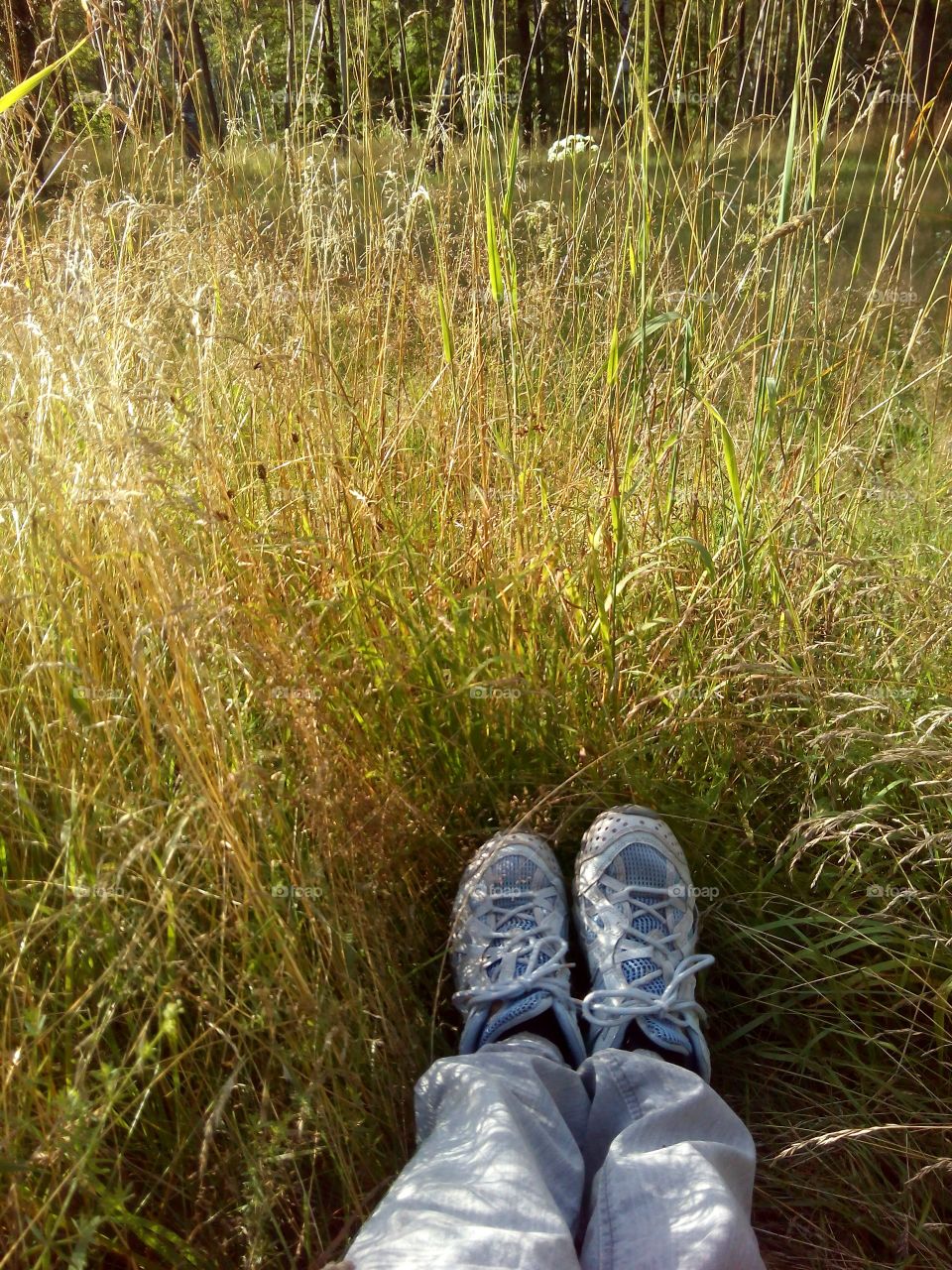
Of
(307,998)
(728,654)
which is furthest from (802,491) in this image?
(307,998)

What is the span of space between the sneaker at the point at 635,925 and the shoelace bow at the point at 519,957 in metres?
0.05

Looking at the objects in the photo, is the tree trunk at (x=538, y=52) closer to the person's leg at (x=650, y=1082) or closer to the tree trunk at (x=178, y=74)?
the tree trunk at (x=178, y=74)

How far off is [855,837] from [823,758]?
11cm

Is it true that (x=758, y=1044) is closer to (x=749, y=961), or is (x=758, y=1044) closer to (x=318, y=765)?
(x=749, y=961)

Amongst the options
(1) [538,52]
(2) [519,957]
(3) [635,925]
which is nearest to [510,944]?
(2) [519,957]

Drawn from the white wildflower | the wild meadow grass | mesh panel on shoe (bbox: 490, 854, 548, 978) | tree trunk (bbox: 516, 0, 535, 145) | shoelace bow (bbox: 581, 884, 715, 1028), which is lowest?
shoelace bow (bbox: 581, 884, 715, 1028)

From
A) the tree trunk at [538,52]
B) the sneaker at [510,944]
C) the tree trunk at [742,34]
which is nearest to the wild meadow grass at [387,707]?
the sneaker at [510,944]

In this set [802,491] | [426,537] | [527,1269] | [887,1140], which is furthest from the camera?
[802,491]

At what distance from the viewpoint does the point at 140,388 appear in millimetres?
1157

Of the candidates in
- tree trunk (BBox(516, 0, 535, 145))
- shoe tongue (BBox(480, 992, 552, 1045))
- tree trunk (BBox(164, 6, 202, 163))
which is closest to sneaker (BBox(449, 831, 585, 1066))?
shoe tongue (BBox(480, 992, 552, 1045))

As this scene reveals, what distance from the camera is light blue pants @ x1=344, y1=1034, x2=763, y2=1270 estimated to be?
30.5 inches

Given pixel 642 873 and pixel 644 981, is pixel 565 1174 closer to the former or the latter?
pixel 644 981

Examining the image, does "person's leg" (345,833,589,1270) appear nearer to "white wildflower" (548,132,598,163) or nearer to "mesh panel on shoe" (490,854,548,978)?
"mesh panel on shoe" (490,854,548,978)

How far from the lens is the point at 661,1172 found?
0.86m
